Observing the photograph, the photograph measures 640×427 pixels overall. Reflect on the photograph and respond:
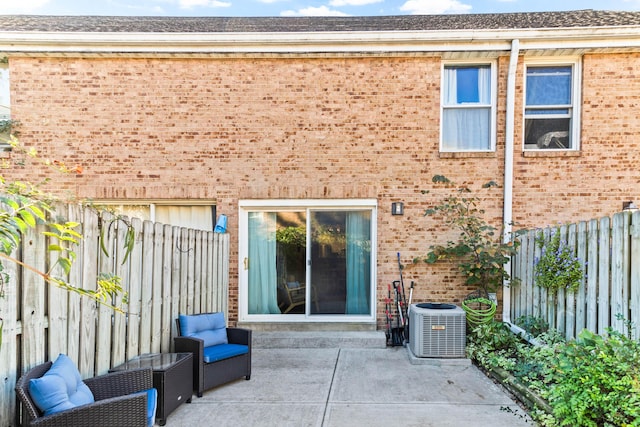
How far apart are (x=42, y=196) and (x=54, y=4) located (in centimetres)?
1016

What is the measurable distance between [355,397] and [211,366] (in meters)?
1.70

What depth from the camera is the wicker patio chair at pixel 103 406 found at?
2.46 metres

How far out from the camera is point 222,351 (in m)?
4.53

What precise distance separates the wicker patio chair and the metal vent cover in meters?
3.77

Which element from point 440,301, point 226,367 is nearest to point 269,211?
point 226,367

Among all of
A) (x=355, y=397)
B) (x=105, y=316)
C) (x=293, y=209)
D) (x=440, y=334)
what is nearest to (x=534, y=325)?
(x=440, y=334)

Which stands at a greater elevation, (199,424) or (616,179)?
(616,179)

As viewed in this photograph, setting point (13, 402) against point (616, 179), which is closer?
point (13, 402)

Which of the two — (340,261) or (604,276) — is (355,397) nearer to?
(340,261)

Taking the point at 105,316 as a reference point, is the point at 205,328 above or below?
below

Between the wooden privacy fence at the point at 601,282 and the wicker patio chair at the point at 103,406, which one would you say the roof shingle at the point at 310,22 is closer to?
the wooden privacy fence at the point at 601,282

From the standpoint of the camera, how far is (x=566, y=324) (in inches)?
A: 190

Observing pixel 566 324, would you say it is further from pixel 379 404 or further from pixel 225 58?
pixel 225 58

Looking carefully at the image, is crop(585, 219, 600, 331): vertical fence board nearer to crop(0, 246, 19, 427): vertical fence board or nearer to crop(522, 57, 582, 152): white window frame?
crop(522, 57, 582, 152): white window frame
